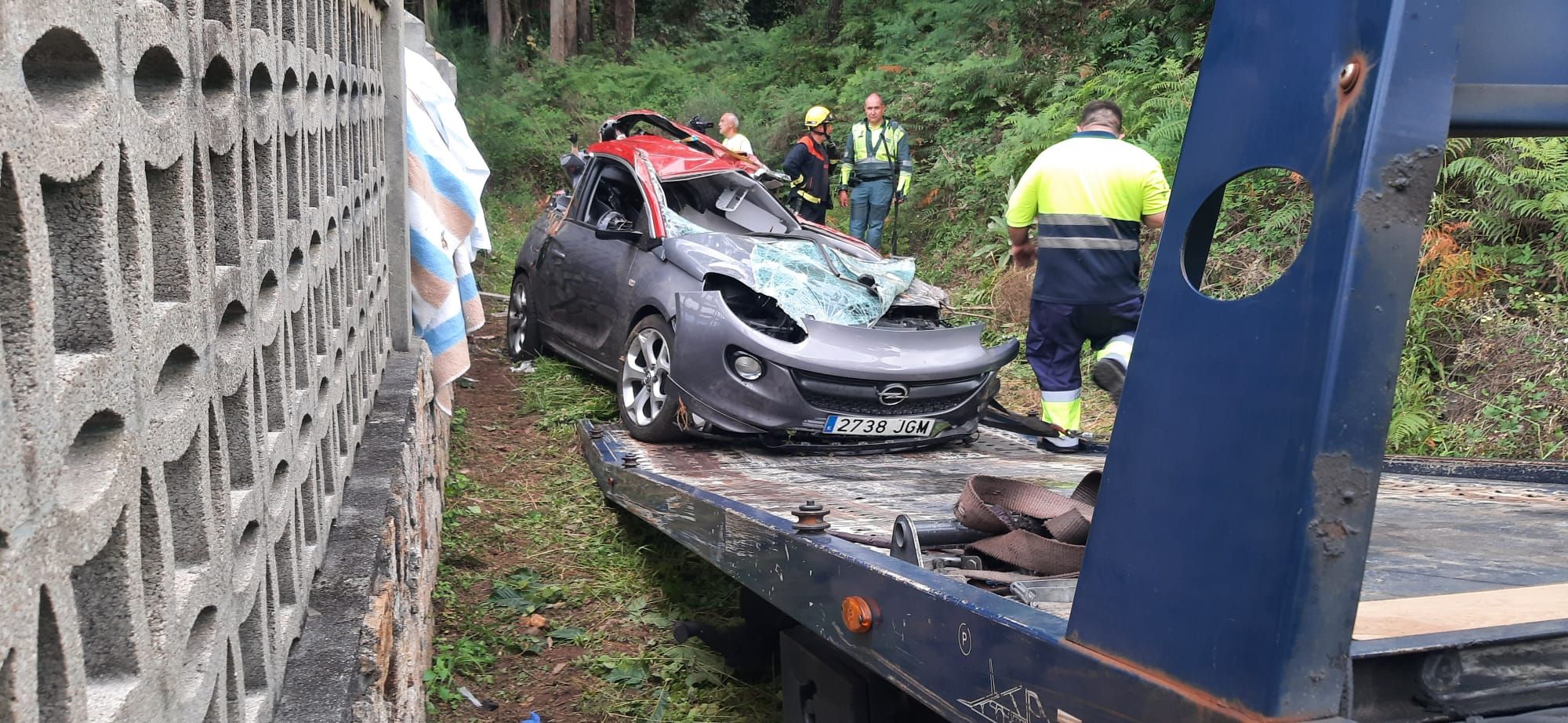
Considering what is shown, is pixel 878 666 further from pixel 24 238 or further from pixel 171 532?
pixel 24 238

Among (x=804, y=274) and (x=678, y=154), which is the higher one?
(x=678, y=154)

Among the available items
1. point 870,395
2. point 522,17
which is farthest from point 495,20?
point 870,395

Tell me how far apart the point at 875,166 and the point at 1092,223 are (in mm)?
6895

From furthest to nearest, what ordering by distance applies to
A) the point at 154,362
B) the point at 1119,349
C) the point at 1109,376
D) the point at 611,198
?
the point at 611,198, the point at 1119,349, the point at 1109,376, the point at 154,362

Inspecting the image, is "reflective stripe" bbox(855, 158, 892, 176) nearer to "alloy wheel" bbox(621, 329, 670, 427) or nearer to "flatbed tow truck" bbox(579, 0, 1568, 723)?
"alloy wheel" bbox(621, 329, 670, 427)

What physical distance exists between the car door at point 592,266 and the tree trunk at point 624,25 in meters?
18.5

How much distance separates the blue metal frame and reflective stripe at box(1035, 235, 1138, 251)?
4.26m

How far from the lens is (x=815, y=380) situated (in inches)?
213

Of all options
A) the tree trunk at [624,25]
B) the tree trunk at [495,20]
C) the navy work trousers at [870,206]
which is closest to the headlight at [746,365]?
the navy work trousers at [870,206]

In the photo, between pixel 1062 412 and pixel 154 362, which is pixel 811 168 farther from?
pixel 154 362

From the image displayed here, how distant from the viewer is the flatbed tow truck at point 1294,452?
1394mm

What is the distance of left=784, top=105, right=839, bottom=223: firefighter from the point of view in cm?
1252

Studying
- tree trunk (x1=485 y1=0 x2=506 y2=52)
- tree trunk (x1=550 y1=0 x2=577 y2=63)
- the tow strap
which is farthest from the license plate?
tree trunk (x1=485 y1=0 x2=506 y2=52)

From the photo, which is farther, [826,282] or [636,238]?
[636,238]
